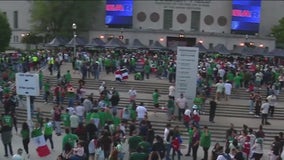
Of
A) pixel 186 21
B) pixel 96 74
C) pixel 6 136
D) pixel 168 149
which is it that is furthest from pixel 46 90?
pixel 186 21

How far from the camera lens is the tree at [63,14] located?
205 ft

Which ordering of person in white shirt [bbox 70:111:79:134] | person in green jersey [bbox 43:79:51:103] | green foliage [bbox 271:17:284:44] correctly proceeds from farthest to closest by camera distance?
green foliage [bbox 271:17:284:44] → person in green jersey [bbox 43:79:51:103] → person in white shirt [bbox 70:111:79:134]

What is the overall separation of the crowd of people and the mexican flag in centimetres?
23

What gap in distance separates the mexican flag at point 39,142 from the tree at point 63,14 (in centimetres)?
4406

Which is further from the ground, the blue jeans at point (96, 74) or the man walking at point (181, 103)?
the blue jeans at point (96, 74)

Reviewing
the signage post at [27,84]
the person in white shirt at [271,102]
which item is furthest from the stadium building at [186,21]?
the signage post at [27,84]

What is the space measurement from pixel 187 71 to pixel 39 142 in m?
9.96

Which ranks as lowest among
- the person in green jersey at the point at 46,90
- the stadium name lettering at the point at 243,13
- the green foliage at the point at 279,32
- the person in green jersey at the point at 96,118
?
the person in green jersey at the point at 96,118

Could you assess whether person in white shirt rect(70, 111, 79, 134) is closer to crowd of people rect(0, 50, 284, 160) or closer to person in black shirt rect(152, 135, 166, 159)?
crowd of people rect(0, 50, 284, 160)

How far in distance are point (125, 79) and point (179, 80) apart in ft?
29.3

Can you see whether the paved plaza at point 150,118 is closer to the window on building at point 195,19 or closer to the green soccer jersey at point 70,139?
the green soccer jersey at point 70,139

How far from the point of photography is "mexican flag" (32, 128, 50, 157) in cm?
1865

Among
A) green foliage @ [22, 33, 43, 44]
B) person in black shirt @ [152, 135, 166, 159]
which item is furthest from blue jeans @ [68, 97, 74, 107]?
green foliage @ [22, 33, 43, 44]

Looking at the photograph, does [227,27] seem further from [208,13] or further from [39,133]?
[39,133]
